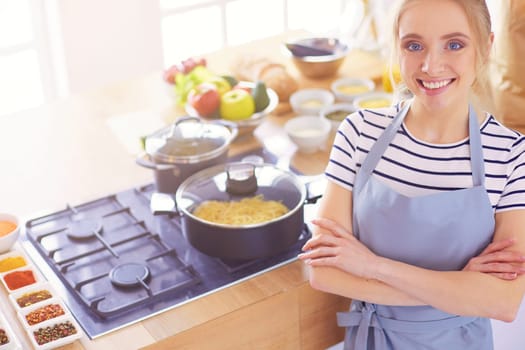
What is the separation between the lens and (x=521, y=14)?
80.7 inches

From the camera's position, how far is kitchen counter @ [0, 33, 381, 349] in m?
1.78

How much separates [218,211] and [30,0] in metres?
1.85

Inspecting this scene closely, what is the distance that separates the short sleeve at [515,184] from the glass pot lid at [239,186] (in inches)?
18.5

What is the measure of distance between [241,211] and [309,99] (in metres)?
0.76

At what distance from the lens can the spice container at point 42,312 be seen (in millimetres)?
1745

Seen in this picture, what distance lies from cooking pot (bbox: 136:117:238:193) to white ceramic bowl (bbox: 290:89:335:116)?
0.40 meters

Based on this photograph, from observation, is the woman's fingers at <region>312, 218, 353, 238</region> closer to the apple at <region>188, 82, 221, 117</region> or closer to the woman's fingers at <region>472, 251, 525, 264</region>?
the woman's fingers at <region>472, 251, 525, 264</region>

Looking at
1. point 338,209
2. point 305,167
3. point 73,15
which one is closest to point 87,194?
point 305,167

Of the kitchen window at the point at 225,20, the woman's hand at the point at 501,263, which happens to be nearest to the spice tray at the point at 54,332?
the woman's hand at the point at 501,263

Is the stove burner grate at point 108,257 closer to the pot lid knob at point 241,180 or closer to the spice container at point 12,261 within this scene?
the spice container at point 12,261

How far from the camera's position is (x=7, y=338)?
1.69 meters

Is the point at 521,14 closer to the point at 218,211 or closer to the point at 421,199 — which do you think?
the point at 421,199

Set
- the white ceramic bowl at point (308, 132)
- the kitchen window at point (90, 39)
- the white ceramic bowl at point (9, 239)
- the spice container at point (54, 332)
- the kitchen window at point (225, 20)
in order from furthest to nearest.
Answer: the kitchen window at point (225, 20), the kitchen window at point (90, 39), the white ceramic bowl at point (308, 132), the white ceramic bowl at point (9, 239), the spice container at point (54, 332)

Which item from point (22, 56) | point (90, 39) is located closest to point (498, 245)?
point (90, 39)
